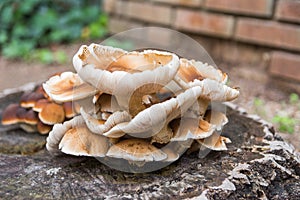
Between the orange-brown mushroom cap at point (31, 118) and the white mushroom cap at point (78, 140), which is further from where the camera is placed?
the orange-brown mushroom cap at point (31, 118)

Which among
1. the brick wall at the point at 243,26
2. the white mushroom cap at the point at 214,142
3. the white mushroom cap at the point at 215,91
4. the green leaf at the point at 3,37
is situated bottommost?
the green leaf at the point at 3,37

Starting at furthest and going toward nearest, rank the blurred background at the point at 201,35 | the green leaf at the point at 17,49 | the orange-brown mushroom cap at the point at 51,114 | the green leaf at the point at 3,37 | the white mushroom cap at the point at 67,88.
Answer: the green leaf at the point at 3,37 → the green leaf at the point at 17,49 → the blurred background at the point at 201,35 → the orange-brown mushroom cap at the point at 51,114 → the white mushroom cap at the point at 67,88

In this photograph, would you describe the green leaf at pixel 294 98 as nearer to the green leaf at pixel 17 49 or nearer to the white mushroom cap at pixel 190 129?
the white mushroom cap at pixel 190 129

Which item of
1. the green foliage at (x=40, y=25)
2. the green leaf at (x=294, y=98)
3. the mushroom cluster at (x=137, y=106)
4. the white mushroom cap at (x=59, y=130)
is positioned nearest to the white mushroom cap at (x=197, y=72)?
the mushroom cluster at (x=137, y=106)

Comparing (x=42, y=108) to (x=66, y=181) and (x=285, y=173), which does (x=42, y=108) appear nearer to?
(x=66, y=181)

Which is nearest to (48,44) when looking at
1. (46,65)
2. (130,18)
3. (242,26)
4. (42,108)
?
(46,65)

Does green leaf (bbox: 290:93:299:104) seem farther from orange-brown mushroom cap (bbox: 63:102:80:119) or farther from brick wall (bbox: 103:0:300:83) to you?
orange-brown mushroom cap (bbox: 63:102:80:119)

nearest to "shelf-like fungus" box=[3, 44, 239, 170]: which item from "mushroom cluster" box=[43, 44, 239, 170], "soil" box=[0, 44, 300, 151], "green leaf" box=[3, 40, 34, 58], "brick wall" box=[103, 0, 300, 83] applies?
"mushroom cluster" box=[43, 44, 239, 170]

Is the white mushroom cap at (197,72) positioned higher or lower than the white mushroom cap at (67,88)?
higher

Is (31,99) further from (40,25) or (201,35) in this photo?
(40,25)
